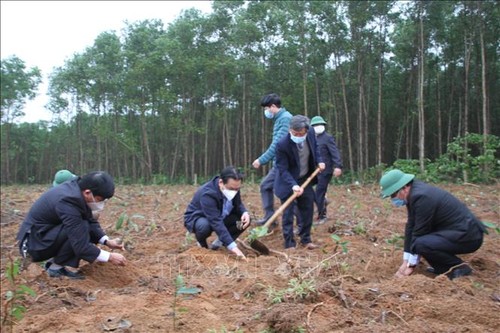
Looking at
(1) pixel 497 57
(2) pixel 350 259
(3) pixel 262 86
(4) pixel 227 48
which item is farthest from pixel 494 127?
(2) pixel 350 259

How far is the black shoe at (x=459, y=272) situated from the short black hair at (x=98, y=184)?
287 centimetres

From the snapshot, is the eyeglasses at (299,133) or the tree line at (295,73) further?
the tree line at (295,73)

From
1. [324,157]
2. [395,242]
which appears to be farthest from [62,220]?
[324,157]

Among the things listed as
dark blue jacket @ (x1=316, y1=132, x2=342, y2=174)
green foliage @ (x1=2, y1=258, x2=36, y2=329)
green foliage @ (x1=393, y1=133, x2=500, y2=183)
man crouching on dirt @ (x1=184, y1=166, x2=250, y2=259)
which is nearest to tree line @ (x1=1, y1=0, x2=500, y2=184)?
green foliage @ (x1=393, y1=133, x2=500, y2=183)

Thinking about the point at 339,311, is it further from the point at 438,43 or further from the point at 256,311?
the point at 438,43

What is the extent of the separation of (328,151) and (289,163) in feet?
4.52

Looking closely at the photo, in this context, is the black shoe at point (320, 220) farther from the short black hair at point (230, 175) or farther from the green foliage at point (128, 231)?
the green foliage at point (128, 231)

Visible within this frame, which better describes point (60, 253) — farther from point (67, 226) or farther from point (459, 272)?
point (459, 272)

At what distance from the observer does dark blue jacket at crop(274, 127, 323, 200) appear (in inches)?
194

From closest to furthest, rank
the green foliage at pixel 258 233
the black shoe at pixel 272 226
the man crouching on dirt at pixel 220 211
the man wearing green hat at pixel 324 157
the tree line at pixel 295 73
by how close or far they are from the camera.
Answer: the green foliage at pixel 258 233, the man crouching on dirt at pixel 220 211, the black shoe at pixel 272 226, the man wearing green hat at pixel 324 157, the tree line at pixel 295 73

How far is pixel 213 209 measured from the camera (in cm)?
465

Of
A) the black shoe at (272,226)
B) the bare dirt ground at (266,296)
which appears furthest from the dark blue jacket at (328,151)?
the bare dirt ground at (266,296)

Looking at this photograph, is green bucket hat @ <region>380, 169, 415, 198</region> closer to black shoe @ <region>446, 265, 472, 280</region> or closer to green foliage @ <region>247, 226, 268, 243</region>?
black shoe @ <region>446, 265, 472, 280</region>

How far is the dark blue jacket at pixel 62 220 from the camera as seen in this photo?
134 inches
